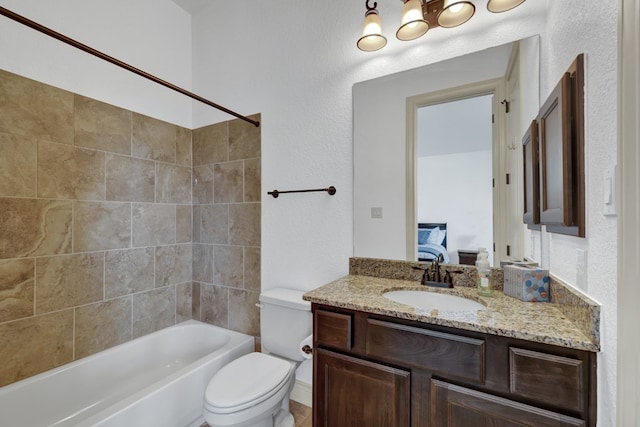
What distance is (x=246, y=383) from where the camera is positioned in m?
1.44

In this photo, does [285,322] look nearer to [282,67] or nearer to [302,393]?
[302,393]

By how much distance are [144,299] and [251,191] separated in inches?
44.2

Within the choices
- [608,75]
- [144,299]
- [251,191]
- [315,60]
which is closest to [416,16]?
[315,60]

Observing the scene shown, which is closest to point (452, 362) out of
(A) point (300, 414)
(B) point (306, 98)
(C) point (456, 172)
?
(C) point (456, 172)

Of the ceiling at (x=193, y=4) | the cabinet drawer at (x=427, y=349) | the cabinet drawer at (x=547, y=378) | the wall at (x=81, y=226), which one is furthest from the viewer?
the ceiling at (x=193, y=4)

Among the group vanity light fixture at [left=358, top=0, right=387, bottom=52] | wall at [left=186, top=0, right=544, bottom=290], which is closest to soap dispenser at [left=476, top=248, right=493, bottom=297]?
wall at [left=186, top=0, right=544, bottom=290]

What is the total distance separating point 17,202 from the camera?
153 cm

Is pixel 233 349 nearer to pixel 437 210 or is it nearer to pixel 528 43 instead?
pixel 437 210

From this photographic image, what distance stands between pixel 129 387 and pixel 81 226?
109 cm

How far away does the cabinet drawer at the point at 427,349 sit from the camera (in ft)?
3.10

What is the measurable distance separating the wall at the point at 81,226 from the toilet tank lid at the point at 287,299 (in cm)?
99

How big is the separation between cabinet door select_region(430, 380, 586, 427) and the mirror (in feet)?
2.20

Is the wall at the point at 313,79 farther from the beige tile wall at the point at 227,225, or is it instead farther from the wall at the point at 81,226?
the wall at the point at 81,226

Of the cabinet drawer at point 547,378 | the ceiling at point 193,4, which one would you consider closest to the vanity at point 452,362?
the cabinet drawer at point 547,378
